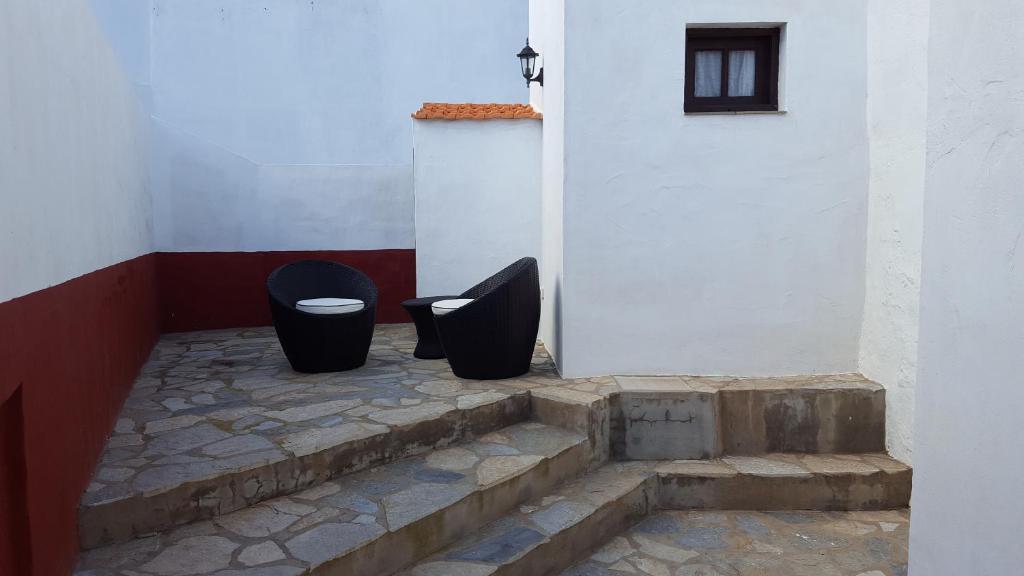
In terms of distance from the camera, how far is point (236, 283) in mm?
7320

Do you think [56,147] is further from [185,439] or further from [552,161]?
[552,161]

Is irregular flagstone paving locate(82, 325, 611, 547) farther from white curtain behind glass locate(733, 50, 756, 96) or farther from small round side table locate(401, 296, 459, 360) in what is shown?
white curtain behind glass locate(733, 50, 756, 96)

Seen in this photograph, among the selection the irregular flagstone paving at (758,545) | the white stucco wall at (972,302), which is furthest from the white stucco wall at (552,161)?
the white stucco wall at (972,302)

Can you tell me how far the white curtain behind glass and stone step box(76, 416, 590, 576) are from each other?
275 centimetres

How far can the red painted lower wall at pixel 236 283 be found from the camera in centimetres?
709

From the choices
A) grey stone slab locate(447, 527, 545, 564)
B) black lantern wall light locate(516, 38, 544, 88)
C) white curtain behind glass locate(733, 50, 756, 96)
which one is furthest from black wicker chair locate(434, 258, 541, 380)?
black lantern wall light locate(516, 38, 544, 88)

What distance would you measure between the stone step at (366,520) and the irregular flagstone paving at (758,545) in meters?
0.56

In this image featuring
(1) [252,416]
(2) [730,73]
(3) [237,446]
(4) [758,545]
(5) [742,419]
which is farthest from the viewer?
(2) [730,73]

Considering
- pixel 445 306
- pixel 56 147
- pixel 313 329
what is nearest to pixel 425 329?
pixel 445 306

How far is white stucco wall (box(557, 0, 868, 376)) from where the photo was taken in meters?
4.40

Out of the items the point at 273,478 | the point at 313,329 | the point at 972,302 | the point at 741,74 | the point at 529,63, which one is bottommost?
the point at 273,478

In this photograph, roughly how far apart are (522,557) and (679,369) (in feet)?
6.76

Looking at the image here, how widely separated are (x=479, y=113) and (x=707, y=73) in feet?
8.01

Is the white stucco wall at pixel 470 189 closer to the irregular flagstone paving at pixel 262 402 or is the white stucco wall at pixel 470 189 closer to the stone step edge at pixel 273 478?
the irregular flagstone paving at pixel 262 402
